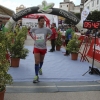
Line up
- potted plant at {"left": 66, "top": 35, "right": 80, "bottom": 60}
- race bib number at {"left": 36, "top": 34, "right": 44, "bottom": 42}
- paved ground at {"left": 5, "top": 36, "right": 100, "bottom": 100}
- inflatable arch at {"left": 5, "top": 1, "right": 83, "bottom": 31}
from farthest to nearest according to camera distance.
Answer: inflatable arch at {"left": 5, "top": 1, "right": 83, "bottom": 31} → potted plant at {"left": 66, "top": 35, "right": 80, "bottom": 60} → race bib number at {"left": 36, "top": 34, "right": 44, "bottom": 42} → paved ground at {"left": 5, "top": 36, "right": 100, "bottom": 100}

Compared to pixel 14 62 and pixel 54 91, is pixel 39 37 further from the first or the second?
→ pixel 14 62

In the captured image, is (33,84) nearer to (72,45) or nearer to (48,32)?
(48,32)

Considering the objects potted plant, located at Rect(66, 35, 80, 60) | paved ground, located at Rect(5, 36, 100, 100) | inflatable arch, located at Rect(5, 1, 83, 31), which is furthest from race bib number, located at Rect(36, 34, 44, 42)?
inflatable arch, located at Rect(5, 1, 83, 31)

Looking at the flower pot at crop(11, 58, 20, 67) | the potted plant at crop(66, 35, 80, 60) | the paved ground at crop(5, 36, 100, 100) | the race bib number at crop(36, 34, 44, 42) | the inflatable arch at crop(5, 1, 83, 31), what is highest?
the inflatable arch at crop(5, 1, 83, 31)

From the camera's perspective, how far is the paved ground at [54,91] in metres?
4.70

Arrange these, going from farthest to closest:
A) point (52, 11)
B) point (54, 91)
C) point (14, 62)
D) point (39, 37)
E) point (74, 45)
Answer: point (52, 11)
point (74, 45)
point (14, 62)
point (39, 37)
point (54, 91)

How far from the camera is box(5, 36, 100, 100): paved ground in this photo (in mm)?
4697

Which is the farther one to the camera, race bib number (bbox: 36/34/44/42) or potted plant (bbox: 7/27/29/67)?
potted plant (bbox: 7/27/29/67)

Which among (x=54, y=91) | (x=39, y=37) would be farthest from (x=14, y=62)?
(x=54, y=91)

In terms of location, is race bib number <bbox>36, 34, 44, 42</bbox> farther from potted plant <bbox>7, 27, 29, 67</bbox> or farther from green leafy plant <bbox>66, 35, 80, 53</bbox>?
green leafy plant <bbox>66, 35, 80, 53</bbox>

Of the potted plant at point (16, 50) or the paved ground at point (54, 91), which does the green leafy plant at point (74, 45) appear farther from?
the paved ground at point (54, 91)

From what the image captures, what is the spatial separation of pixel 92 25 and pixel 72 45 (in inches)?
123

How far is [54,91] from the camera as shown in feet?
16.8

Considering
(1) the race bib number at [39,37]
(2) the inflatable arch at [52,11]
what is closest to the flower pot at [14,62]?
(1) the race bib number at [39,37]
